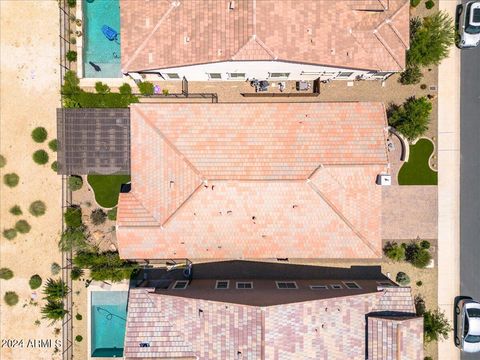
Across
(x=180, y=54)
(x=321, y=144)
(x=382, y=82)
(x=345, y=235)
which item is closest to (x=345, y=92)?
(x=382, y=82)

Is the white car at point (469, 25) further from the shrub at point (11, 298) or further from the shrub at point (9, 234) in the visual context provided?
the shrub at point (11, 298)

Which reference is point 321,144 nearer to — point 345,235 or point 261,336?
point 345,235

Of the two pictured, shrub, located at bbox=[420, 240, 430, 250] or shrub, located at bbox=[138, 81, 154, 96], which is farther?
shrub, located at bbox=[420, 240, 430, 250]

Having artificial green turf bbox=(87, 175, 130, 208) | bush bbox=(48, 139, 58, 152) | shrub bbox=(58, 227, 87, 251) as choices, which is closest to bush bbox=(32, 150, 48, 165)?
bush bbox=(48, 139, 58, 152)

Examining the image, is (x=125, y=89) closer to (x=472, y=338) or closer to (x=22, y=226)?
(x=22, y=226)

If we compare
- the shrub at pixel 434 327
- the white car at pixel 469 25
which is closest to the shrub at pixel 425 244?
the shrub at pixel 434 327

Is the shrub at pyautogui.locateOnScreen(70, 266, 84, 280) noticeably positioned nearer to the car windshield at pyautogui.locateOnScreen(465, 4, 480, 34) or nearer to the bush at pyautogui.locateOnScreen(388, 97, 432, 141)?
the bush at pyautogui.locateOnScreen(388, 97, 432, 141)

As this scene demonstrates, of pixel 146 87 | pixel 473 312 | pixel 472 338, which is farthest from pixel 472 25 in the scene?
pixel 146 87
